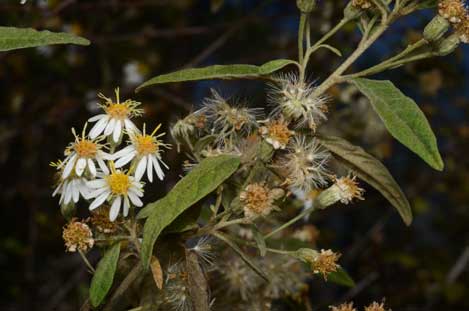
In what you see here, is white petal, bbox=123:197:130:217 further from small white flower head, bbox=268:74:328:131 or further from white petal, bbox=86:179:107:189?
small white flower head, bbox=268:74:328:131

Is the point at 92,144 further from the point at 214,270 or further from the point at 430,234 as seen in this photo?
the point at 430,234

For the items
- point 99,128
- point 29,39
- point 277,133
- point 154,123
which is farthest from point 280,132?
point 154,123

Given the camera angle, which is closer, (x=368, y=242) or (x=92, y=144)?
(x=92, y=144)

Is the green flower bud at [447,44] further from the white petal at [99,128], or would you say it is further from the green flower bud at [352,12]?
the white petal at [99,128]

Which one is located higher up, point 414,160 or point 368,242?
point 368,242

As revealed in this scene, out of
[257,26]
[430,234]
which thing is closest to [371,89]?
[257,26]

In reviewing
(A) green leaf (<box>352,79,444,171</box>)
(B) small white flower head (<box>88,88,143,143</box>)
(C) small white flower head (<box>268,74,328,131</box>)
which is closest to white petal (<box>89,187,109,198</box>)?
(B) small white flower head (<box>88,88,143,143</box>)
